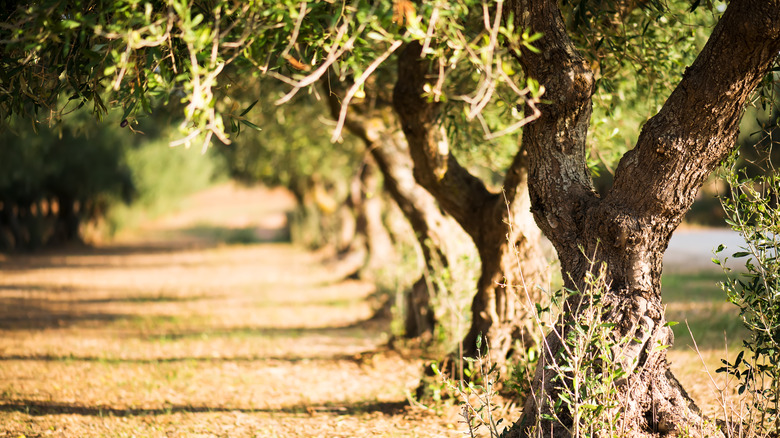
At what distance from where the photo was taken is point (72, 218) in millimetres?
27781

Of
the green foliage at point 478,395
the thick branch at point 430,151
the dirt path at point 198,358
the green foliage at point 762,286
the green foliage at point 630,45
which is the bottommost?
the dirt path at point 198,358

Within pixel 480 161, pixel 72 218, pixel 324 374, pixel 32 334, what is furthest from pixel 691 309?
pixel 72 218

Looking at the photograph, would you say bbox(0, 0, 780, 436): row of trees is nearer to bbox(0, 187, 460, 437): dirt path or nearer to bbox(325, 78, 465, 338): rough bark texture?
bbox(0, 187, 460, 437): dirt path

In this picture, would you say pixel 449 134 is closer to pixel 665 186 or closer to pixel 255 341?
pixel 665 186

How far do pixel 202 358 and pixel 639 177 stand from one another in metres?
6.97

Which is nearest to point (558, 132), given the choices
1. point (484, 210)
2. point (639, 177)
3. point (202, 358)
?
point (639, 177)

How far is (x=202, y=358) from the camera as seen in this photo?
874cm

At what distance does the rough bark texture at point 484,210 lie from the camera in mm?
5621

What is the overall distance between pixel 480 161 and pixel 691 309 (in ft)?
15.4

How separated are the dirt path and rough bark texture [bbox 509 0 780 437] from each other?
6.46 ft

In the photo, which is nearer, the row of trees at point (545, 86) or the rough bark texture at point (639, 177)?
the row of trees at point (545, 86)

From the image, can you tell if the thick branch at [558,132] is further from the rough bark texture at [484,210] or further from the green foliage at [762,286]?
the rough bark texture at [484,210]

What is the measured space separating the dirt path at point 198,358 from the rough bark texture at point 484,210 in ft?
3.79

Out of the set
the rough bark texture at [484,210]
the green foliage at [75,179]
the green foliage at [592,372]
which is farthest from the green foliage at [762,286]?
the green foliage at [75,179]
